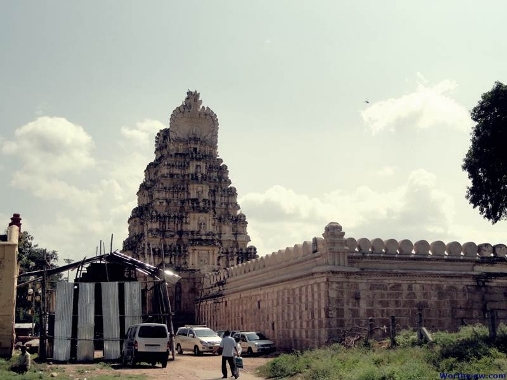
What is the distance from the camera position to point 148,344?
23250 millimetres

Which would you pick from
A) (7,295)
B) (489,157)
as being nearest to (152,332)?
(7,295)

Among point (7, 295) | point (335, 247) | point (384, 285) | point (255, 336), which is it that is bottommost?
point (255, 336)

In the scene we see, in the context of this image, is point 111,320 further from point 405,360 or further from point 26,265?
point 26,265

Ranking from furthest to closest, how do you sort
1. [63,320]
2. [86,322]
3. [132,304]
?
[132,304] → [86,322] → [63,320]

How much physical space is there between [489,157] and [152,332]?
1555cm

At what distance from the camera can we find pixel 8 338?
2308 cm

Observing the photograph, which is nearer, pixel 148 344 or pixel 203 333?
pixel 148 344

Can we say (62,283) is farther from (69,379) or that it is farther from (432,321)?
(432,321)

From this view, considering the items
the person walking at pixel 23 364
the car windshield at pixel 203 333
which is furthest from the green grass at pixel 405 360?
the car windshield at pixel 203 333

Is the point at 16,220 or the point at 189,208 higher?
the point at 189,208

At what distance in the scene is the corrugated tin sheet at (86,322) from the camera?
25547 mm

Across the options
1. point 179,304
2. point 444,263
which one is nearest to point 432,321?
point 444,263

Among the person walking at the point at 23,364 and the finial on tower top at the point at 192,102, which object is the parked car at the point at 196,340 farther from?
the finial on tower top at the point at 192,102

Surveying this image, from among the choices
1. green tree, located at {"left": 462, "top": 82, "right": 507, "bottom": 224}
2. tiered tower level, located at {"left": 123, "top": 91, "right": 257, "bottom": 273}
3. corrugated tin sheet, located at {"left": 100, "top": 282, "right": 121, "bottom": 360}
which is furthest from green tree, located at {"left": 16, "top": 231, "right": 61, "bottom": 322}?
green tree, located at {"left": 462, "top": 82, "right": 507, "bottom": 224}
